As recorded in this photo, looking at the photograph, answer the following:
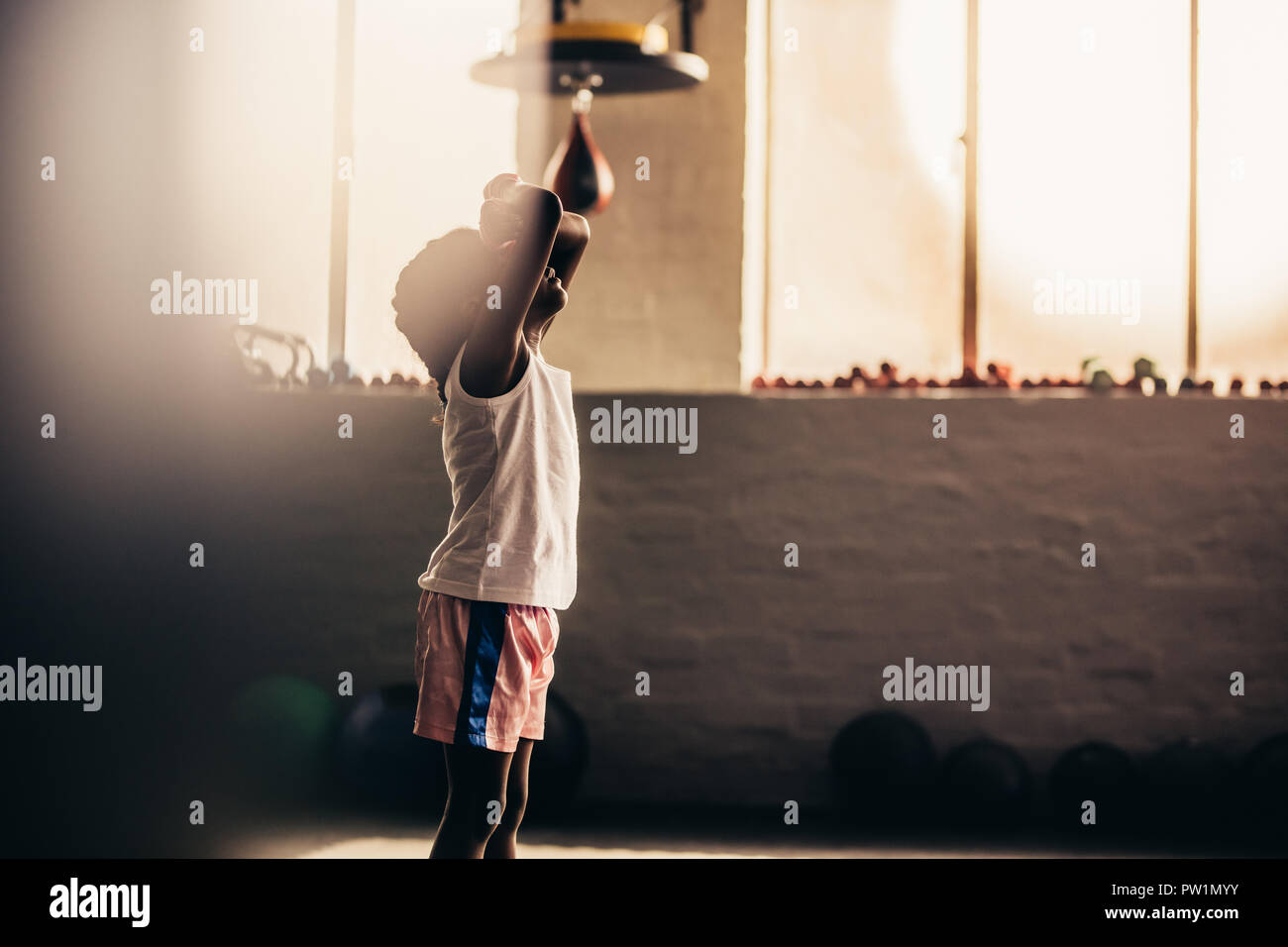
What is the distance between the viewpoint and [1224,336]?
4.51 m

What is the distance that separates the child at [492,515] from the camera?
2.08m

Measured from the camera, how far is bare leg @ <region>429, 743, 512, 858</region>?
2.07m

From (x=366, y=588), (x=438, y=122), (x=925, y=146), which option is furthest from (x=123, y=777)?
(x=925, y=146)

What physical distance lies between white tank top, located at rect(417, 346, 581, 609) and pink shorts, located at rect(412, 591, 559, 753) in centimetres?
3

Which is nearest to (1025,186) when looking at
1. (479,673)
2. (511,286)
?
(511,286)

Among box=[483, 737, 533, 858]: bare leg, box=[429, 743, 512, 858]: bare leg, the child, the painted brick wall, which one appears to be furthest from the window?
box=[429, 743, 512, 858]: bare leg

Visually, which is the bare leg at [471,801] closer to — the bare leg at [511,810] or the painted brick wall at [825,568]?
the bare leg at [511,810]

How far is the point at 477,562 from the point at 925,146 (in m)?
3.08

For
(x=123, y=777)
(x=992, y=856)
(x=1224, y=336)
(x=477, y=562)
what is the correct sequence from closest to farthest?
(x=477, y=562) → (x=992, y=856) → (x=123, y=777) → (x=1224, y=336)

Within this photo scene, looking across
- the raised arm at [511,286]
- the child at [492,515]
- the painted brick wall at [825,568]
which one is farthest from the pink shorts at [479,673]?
the painted brick wall at [825,568]

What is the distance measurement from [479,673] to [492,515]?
260 mm

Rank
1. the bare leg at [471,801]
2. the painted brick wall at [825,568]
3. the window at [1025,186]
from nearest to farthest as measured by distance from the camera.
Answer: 1. the bare leg at [471,801]
2. the painted brick wall at [825,568]
3. the window at [1025,186]

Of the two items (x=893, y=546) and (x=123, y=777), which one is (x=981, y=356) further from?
(x=123, y=777)

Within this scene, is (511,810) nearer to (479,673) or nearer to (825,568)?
(479,673)
